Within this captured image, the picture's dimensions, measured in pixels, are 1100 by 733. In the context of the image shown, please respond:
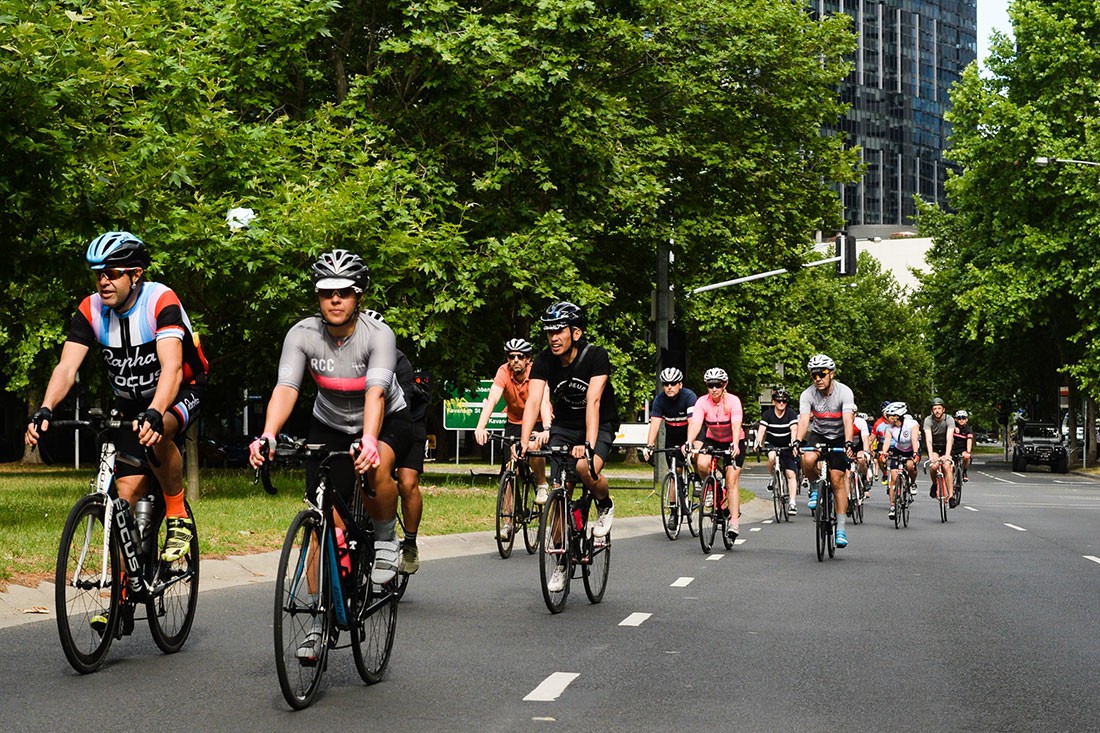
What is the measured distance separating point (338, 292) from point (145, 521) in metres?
1.58

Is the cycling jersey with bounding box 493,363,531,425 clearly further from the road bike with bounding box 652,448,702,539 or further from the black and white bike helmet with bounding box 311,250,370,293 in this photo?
the black and white bike helmet with bounding box 311,250,370,293

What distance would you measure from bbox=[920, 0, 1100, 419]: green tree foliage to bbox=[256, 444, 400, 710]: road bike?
42.9m

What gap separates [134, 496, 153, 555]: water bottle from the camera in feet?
24.6

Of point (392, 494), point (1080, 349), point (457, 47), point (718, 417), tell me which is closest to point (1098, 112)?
point (1080, 349)

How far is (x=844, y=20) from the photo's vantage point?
36781 millimetres

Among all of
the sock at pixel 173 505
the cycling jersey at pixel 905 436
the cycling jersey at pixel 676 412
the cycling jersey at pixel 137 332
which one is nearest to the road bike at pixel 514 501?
the cycling jersey at pixel 676 412

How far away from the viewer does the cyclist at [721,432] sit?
1619 cm

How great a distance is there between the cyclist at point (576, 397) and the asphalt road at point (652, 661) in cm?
91

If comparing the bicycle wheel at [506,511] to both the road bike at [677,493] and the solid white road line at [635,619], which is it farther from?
the solid white road line at [635,619]

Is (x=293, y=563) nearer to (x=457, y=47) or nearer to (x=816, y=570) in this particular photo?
(x=816, y=570)

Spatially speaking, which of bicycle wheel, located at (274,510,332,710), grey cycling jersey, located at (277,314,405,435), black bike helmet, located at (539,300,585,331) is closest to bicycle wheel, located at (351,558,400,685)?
bicycle wheel, located at (274,510,332,710)

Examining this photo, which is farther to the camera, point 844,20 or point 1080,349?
point 1080,349

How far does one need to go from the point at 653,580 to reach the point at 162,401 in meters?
6.07

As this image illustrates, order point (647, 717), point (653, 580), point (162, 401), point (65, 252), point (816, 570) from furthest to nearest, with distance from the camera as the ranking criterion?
point (65, 252), point (816, 570), point (653, 580), point (162, 401), point (647, 717)
